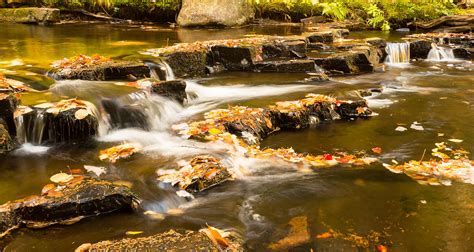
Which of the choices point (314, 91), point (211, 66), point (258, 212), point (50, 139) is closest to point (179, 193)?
point (258, 212)

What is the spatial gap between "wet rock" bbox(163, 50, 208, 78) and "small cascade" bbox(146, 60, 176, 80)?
0.24 m

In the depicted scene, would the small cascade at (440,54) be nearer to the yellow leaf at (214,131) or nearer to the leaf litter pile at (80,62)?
the yellow leaf at (214,131)

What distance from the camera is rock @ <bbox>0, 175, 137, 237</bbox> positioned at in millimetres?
3615

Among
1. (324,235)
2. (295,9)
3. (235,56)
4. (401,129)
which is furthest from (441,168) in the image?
(295,9)

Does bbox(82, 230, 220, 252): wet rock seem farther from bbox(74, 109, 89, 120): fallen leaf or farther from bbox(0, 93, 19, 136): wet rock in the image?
bbox(0, 93, 19, 136): wet rock

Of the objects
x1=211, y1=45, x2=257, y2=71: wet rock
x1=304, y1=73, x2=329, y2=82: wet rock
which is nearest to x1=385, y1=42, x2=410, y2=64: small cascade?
x1=304, y1=73, x2=329, y2=82: wet rock

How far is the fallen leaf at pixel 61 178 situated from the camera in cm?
430

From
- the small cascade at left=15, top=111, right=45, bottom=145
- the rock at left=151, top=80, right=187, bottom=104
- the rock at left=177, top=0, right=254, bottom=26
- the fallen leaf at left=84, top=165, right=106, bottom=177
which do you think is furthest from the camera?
the rock at left=177, top=0, right=254, bottom=26

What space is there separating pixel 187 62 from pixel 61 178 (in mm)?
5577

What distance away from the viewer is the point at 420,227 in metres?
3.71

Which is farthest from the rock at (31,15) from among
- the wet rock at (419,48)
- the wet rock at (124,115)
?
the wet rock at (419,48)

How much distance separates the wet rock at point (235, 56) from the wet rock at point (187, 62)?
49cm

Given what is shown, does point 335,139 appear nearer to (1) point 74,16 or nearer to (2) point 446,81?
(2) point 446,81

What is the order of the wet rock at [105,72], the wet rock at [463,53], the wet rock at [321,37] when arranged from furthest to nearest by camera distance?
the wet rock at [463,53] < the wet rock at [321,37] < the wet rock at [105,72]
